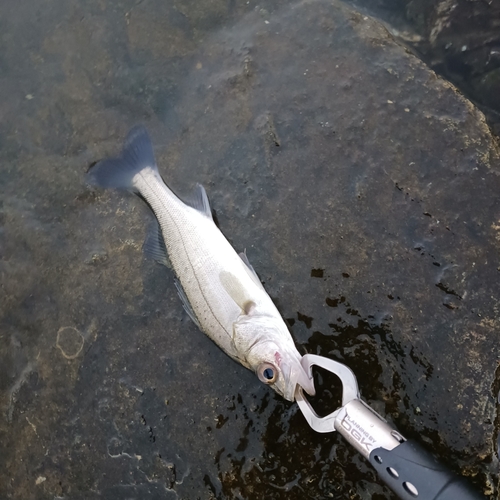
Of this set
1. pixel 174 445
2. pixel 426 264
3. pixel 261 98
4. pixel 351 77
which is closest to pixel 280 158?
pixel 261 98

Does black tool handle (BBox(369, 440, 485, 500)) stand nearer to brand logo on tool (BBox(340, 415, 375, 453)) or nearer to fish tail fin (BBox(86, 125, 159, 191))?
brand logo on tool (BBox(340, 415, 375, 453))

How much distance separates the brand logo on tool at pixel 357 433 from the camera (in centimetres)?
218

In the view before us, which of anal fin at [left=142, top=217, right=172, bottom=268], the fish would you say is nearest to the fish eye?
the fish

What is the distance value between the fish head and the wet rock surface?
239mm

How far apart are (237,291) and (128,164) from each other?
115 cm

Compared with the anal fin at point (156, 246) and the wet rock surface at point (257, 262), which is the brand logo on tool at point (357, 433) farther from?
the anal fin at point (156, 246)

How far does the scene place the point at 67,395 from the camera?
3.03m

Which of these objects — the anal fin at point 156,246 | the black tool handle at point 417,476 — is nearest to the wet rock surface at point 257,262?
the anal fin at point 156,246

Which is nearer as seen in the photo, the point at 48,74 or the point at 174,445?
the point at 174,445

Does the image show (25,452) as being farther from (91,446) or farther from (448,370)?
(448,370)

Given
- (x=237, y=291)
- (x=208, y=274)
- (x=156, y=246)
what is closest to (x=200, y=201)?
(x=156, y=246)

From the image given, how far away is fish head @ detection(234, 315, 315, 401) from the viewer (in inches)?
101

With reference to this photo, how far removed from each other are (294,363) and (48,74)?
2.82 m

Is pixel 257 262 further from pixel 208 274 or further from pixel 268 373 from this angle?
pixel 268 373
